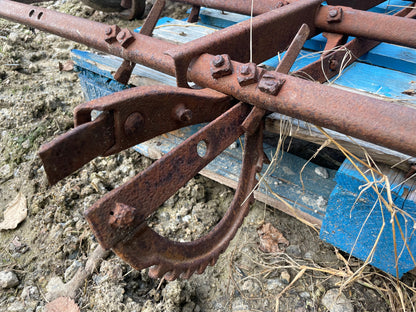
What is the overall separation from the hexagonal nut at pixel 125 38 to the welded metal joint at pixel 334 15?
113cm

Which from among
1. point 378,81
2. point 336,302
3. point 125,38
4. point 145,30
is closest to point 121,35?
point 125,38

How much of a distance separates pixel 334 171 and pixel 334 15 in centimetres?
90

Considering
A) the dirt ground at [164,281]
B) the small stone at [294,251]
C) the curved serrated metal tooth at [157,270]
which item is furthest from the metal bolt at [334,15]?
the curved serrated metal tooth at [157,270]

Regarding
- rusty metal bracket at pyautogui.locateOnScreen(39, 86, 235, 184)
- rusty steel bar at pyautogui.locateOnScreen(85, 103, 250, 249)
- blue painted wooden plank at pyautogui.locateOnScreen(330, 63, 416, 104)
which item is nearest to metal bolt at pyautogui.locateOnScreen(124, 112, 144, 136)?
rusty metal bracket at pyautogui.locateOnScreen(39, 86, 235, 184)

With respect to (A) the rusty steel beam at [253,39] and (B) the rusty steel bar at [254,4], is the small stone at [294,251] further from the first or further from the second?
(B) the rusty steel bar at [254,4]

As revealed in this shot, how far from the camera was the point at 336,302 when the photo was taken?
1807 millimetres

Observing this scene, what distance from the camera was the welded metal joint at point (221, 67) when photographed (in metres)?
1.34

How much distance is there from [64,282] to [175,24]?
2113mm

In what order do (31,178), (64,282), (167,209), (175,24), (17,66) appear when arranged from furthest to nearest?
(17,66), (175,24), (31,178), (167,209), (64,282)

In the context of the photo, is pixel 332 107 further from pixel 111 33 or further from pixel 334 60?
pixel 111 33

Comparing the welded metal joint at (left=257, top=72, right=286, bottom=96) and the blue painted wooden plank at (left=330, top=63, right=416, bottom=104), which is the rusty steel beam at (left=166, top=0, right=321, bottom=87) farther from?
the blue painted wooden plank at (left=330, top=63, right=416, bottom=104)

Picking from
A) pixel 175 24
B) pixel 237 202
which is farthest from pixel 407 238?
pixel 175 24

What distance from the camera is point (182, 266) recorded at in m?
1.24

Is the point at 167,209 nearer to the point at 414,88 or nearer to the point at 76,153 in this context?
the point at 76,153
